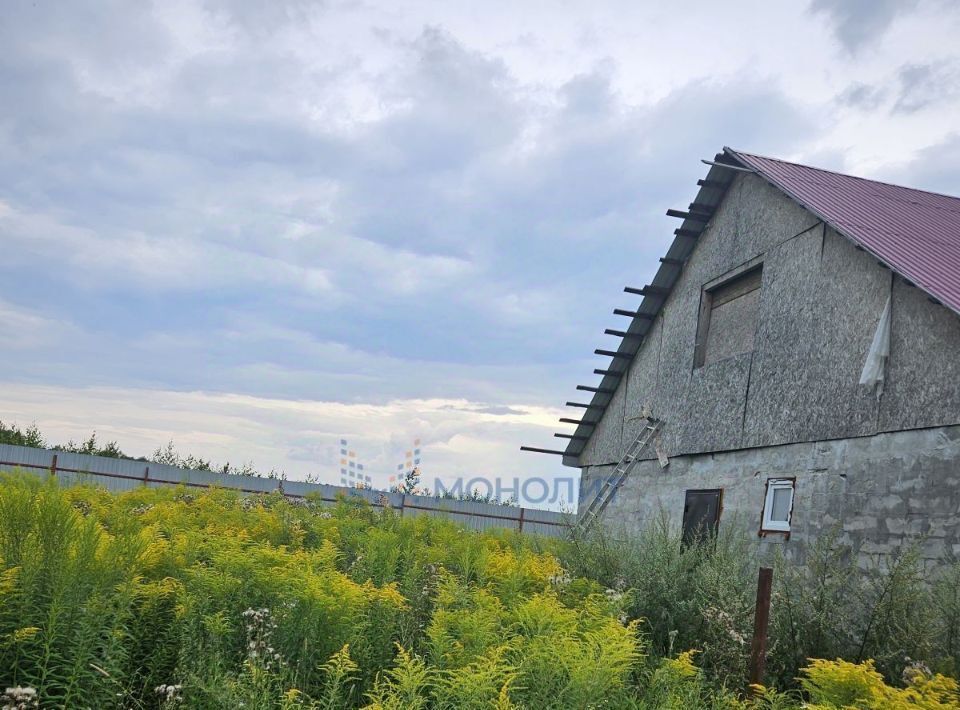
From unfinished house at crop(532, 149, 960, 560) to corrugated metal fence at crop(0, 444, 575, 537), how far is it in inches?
359

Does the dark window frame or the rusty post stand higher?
the dark window frame

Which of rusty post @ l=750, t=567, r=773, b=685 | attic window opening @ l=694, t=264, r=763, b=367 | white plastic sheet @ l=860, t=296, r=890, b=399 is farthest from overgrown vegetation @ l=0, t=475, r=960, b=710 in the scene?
attic window opening @ l=694, t=264, r=763, b=367

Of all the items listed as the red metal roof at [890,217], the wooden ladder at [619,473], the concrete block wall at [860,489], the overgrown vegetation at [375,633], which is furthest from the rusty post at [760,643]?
the wooden ladder at [619,473]

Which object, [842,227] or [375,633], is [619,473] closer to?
[842,227]

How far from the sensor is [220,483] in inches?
889

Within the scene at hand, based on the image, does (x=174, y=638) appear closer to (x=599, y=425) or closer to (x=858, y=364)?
(x=858, y=364)

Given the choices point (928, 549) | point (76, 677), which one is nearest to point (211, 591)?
point (76, 677)

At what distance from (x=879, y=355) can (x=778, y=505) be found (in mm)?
2450

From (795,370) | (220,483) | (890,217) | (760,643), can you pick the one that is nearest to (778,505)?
(795,370)

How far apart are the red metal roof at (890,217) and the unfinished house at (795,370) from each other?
0.14 feet

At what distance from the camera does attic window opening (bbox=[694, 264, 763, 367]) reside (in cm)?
1173

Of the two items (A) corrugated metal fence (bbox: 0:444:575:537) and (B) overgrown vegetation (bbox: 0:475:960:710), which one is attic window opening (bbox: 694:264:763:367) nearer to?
(B) overgrown vegetation (bbox: 0:475:960:710)

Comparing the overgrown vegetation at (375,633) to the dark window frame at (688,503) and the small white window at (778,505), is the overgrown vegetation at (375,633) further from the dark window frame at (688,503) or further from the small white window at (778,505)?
the dark window frame at (688,503)

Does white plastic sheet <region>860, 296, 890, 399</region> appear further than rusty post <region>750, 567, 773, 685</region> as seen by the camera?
Yes
